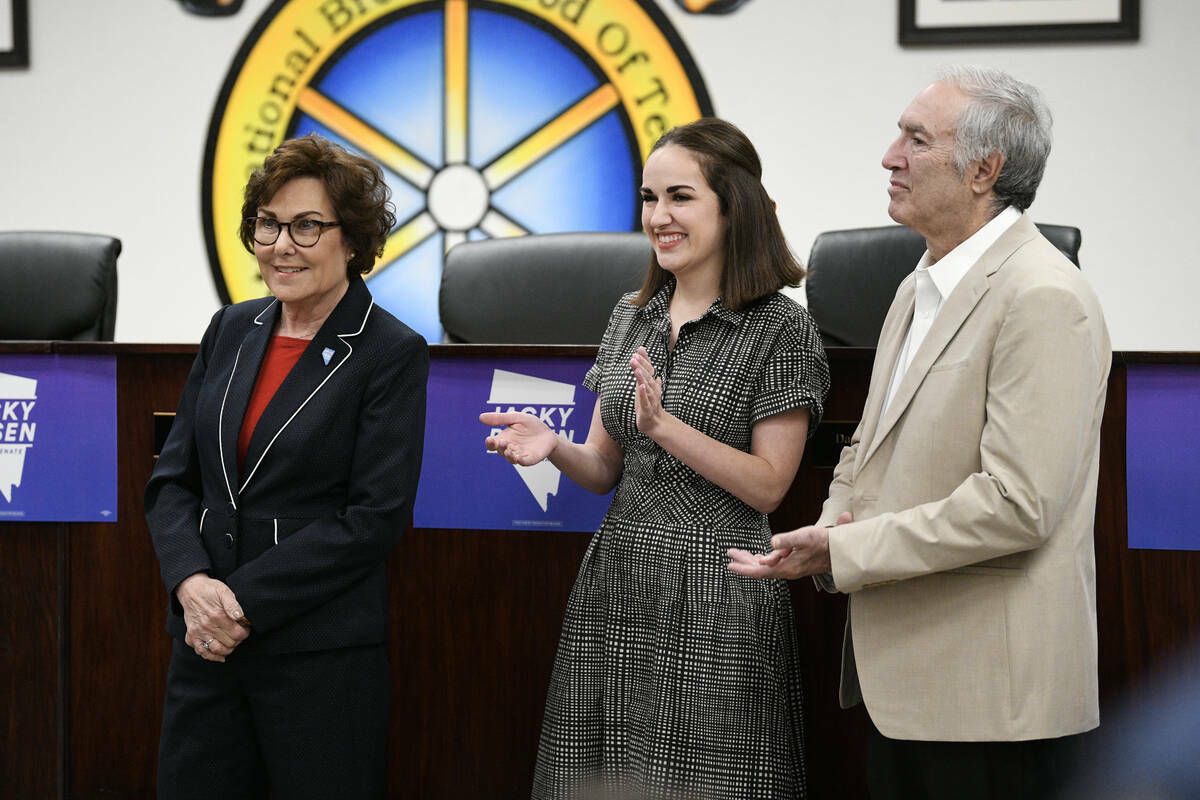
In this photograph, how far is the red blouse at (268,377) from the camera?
1.70m

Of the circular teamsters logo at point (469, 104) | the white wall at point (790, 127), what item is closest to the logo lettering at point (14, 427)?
the circular teamsters logo at point (469, 104)

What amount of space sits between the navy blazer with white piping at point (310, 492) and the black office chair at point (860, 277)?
3.75 feet

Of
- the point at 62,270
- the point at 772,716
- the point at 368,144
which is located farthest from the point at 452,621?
the point at 368,144

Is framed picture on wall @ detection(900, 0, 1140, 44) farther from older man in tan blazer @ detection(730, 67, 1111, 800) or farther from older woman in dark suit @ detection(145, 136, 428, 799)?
older woman in dark suit @ detection(145, 136, 428, 799)

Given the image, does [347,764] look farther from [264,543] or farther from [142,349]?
[142,349]

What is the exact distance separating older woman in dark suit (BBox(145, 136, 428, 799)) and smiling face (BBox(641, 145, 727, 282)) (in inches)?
17.2

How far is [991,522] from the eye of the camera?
1346mm

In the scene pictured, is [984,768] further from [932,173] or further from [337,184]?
[337,184]

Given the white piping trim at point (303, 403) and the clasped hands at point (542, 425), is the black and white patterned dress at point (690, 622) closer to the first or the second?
the clasped hands at point (542, 425)

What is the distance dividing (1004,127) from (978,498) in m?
0.51

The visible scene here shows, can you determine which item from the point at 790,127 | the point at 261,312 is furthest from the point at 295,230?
the point at 790,127

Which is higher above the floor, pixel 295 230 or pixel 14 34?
pixel 14 34

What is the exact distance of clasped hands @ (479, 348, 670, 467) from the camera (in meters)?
1.61

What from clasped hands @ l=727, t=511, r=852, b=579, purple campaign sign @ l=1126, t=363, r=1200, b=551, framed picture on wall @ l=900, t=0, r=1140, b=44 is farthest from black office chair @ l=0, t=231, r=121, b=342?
framed picture on wall @ l=900, t=0, r=1140, b=44
